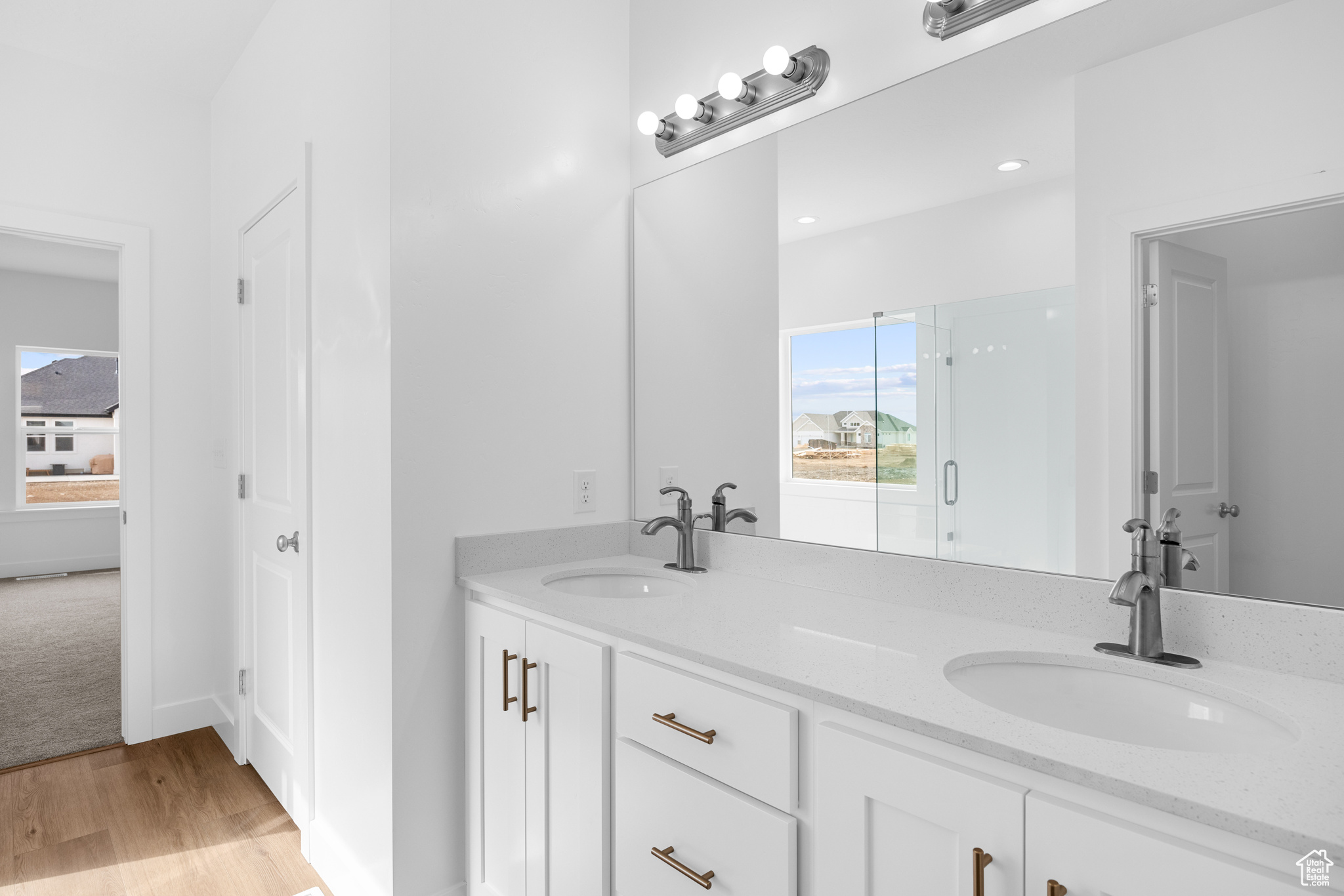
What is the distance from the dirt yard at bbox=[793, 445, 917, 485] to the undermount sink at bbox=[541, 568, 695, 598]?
43 cm

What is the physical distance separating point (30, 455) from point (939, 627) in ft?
25.1

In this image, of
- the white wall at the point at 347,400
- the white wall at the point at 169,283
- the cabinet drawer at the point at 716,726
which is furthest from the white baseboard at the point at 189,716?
the cabinet drawer at the point at 716,726

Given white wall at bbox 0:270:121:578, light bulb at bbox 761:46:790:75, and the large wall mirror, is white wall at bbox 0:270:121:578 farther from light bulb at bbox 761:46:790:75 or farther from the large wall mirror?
light bulb at bbox 761:46:790:75

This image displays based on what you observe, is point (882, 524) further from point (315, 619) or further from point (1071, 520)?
point (315, 619)

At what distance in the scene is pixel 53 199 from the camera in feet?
8.93

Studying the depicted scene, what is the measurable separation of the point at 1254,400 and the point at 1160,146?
44cm

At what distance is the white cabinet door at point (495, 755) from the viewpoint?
1.65 meters

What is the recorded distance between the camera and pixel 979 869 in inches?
33.4

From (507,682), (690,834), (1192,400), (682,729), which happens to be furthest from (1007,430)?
(507,682)

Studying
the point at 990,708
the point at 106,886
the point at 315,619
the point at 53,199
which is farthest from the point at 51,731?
the point at 990,708

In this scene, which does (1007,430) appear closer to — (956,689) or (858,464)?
(858,464)

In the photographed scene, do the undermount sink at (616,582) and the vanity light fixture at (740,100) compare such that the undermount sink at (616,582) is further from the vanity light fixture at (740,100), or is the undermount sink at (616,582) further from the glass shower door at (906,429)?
the vanity light fixture at (740,100)

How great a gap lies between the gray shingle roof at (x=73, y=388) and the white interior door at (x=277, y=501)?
5142 mm

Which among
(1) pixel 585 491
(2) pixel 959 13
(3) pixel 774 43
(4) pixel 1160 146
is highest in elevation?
(3) pixel 774 43
